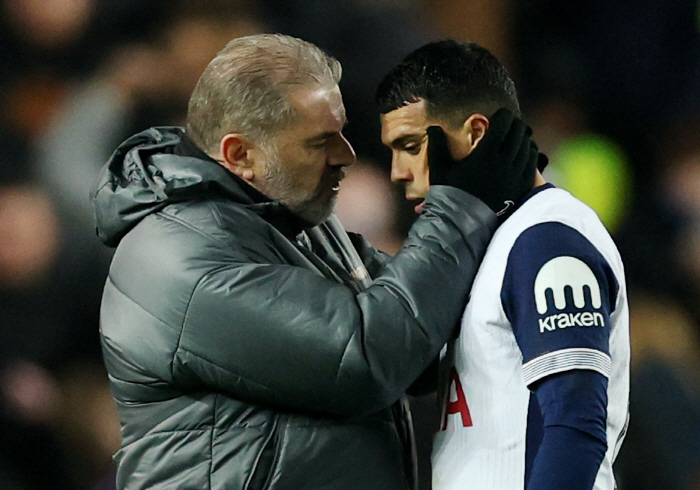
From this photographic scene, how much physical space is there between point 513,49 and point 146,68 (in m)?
0.83

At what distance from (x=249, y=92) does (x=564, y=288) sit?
1.79 ft

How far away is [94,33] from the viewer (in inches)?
86.8

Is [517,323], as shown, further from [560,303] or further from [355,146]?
[355,146]

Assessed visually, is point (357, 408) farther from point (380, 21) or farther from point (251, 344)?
point (380, 21)

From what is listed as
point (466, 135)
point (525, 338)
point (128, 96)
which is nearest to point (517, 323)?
point (525, 338)

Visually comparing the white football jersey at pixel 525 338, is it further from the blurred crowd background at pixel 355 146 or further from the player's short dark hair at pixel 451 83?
A: the blurred crowd background at pixel 355 146

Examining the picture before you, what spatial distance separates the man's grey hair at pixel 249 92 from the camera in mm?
1457

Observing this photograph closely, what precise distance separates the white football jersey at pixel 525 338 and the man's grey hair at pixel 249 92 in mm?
367

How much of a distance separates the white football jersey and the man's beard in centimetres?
29

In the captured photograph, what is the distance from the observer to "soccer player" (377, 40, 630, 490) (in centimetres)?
112

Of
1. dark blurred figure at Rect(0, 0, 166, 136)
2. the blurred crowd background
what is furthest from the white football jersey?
dark blurred figure at Rect(0, 0, 166, 136)

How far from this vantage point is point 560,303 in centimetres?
114

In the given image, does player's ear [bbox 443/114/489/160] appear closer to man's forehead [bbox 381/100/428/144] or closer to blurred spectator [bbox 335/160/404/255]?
man's forehead [bbox 381/100/428/144]

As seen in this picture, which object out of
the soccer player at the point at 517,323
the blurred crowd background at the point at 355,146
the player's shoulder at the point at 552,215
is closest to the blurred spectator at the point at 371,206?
the blurred crowd background at the point at 355,146
